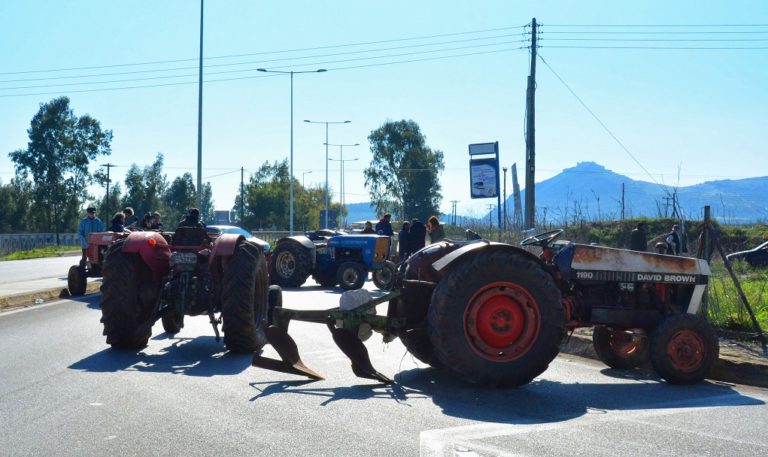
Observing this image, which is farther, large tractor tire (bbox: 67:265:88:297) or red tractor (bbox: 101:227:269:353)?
large tractor tire (bbox: 67:265:88:297)

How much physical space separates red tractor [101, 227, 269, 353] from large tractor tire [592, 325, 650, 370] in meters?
3.87

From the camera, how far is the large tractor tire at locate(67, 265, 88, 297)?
19.2m

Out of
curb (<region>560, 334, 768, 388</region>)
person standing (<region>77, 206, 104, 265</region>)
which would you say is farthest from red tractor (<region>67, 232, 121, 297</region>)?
curb (<region>560, 334, 768, 388</region>)

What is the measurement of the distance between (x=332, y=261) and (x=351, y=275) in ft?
3.55

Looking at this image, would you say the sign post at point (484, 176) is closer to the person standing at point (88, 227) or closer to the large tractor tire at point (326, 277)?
the large tractor tire at point (326, 277)

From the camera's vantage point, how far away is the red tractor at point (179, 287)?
10.1 metres

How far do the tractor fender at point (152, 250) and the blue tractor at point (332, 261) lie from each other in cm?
1177

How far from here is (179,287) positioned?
34.5 feet

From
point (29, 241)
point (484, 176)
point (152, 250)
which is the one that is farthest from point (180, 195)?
point (152, 250)

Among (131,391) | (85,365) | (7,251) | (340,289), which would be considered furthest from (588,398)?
(7,251)

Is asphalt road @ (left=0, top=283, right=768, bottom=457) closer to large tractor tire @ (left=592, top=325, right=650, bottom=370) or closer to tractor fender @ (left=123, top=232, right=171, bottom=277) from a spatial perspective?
large tractor tire @ (left=592, top=325, right=650, bottom=370)

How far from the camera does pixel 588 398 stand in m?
7.76

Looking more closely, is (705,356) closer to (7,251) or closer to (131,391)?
(131,391)

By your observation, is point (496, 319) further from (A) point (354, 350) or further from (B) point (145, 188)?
(B) point (145, 188)
